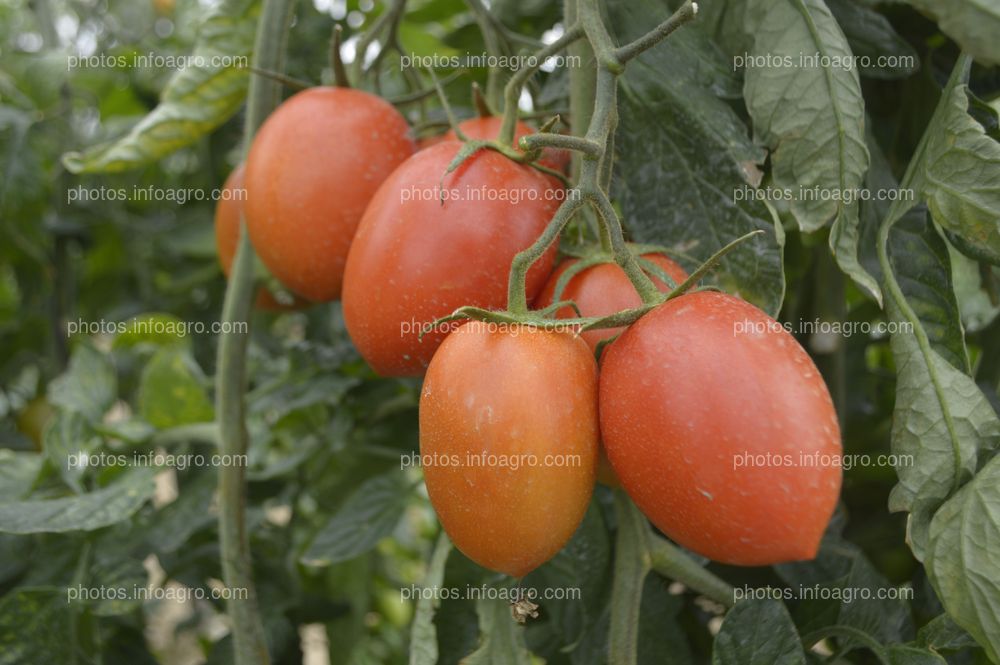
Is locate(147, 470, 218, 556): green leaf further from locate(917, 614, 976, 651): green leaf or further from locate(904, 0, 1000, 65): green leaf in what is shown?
locate(904, 0, 1000, 65): green leaf

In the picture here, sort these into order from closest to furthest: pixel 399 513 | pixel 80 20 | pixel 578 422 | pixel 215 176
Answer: pixel 578 422, pixel 399 513, pixel 215 176, pixel 80 20

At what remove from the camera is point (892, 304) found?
1.88 ft

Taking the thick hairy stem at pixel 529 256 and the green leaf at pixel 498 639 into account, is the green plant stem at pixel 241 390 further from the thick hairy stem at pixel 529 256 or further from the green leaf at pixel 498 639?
the thick hairy stem at pixel 529 256

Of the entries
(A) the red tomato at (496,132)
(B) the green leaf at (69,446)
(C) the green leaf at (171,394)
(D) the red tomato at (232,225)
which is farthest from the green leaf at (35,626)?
(A) the red tomato at (496,132)

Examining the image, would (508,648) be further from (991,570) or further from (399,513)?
(991,570)

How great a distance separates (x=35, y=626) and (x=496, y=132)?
1.89 feet

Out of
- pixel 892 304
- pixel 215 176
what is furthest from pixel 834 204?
pixel 215 176

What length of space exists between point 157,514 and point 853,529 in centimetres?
69

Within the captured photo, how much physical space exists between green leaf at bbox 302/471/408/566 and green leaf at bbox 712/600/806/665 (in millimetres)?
341

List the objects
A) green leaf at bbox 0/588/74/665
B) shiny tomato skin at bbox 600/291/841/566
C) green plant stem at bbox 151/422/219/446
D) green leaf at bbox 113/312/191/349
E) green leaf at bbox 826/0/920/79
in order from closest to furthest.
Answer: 1. shiny tomato skin at bbox 600/291/841/566
2. green leaf at bbox 826/0/920/79
3. green leaf at bbox 0/588/74/665
4. green plant stem at bbox 151/422/219/446
5. green leaf at bbox 113/312/191/349

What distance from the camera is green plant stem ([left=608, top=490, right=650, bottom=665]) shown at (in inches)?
23.1

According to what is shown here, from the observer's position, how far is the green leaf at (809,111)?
564 millimetres

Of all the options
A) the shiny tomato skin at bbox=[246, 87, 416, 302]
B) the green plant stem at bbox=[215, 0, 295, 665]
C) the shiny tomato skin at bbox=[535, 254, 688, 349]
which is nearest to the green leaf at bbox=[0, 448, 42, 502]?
the green plant stem at bbox=[215, 0, 295, 665]

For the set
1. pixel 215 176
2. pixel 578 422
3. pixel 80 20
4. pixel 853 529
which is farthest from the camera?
pixel 80 20
